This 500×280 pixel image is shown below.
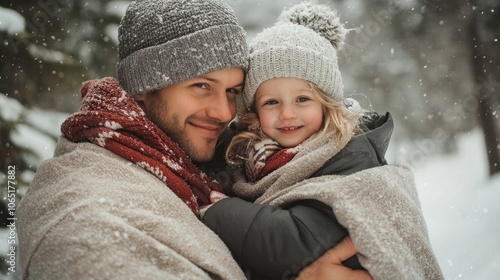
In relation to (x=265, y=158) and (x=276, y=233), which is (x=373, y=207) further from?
(x=265, y=158)

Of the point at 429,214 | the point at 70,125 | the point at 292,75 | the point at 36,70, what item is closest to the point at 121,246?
the point at 70,125

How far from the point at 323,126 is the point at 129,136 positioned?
3.69ft

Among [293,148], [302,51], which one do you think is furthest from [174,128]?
[302,51]

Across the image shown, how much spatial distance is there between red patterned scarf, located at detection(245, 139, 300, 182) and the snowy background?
137 centimetres

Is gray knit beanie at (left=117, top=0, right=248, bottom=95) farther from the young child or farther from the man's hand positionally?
the man's hand

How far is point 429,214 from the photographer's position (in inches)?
301

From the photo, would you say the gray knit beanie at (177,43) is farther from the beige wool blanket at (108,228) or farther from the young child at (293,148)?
the beige wool blanket at (108,228)

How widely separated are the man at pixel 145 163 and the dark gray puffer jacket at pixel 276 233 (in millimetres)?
91

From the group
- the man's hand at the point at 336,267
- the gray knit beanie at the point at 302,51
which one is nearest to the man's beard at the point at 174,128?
the gray knit beanie at the point at 302,51

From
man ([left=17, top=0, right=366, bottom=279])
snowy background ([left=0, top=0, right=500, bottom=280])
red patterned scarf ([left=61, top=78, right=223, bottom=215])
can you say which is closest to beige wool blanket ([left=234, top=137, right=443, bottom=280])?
man ([left=17, top=0, right=366, bottom=279])

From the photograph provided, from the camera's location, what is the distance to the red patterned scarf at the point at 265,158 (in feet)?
7.61

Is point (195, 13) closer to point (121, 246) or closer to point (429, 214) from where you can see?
point (121, 246)

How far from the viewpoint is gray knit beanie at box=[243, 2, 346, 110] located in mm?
2445

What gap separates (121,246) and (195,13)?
4.71 feet
